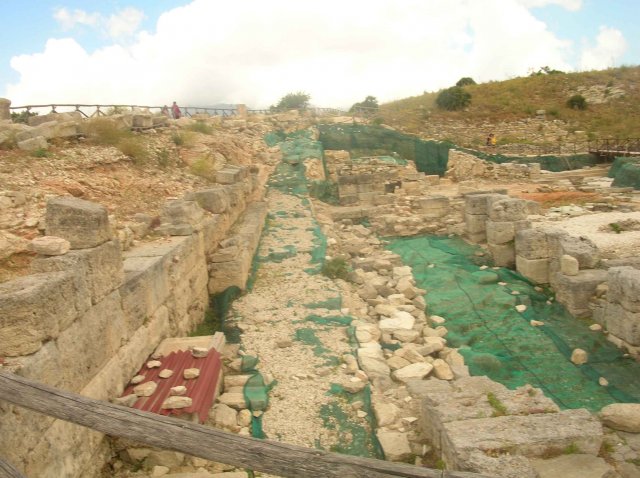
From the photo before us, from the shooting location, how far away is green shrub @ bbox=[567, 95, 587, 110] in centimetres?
3020

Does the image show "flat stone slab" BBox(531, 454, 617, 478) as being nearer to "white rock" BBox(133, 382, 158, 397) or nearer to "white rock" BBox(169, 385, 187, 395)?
"white rock" BBox(169, 385, 187, 395)

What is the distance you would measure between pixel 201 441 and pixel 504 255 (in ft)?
30.0

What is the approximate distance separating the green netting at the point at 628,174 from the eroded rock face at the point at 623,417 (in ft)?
49.5

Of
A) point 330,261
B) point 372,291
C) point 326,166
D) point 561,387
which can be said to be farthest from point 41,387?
point 326,166

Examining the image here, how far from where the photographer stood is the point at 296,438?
4.52m

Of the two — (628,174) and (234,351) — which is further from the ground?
(628,174)

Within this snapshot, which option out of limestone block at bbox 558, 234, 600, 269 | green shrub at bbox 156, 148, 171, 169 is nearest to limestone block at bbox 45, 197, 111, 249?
green shrub at bbox 156, 148, 171, 169

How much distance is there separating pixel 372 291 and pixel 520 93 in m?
29.4

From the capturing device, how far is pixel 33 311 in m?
3.18

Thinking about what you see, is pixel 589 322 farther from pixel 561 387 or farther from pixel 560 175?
pixel 560 175

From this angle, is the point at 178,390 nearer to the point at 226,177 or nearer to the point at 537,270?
the point at 537,270

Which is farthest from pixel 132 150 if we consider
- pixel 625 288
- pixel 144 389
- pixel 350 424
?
pixel 625 288

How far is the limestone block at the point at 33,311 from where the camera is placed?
3090mm

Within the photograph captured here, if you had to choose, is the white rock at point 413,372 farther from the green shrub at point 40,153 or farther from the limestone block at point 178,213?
the green shrub at point 40,153
